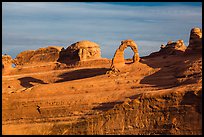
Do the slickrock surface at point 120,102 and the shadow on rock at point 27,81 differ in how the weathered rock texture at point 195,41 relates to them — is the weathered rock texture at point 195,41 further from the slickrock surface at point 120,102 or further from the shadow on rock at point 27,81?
the shadow on rock at point 27,81

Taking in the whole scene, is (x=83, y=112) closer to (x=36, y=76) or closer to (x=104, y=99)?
(x=104, y=99)

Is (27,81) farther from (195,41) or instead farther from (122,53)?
(195,41)

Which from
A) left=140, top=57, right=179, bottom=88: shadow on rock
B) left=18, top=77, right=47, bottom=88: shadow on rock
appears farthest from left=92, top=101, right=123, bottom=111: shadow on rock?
left=18, top=77, right=47, bottom=88: shadow on rock

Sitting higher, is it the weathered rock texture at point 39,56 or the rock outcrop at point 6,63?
the weathered rock texture at point 39,56

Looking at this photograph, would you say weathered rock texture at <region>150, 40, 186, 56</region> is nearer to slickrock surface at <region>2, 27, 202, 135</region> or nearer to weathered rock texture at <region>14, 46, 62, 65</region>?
slickrock surface at <region>2, 27, 202, 135</region>

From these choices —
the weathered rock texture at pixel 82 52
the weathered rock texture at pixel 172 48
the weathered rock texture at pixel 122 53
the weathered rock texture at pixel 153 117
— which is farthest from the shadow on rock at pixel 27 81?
the weathered rock texture at pixel 153 117

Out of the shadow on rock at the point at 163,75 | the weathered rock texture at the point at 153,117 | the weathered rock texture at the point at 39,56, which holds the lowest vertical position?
the weathered rock texture at the point at 153,117
